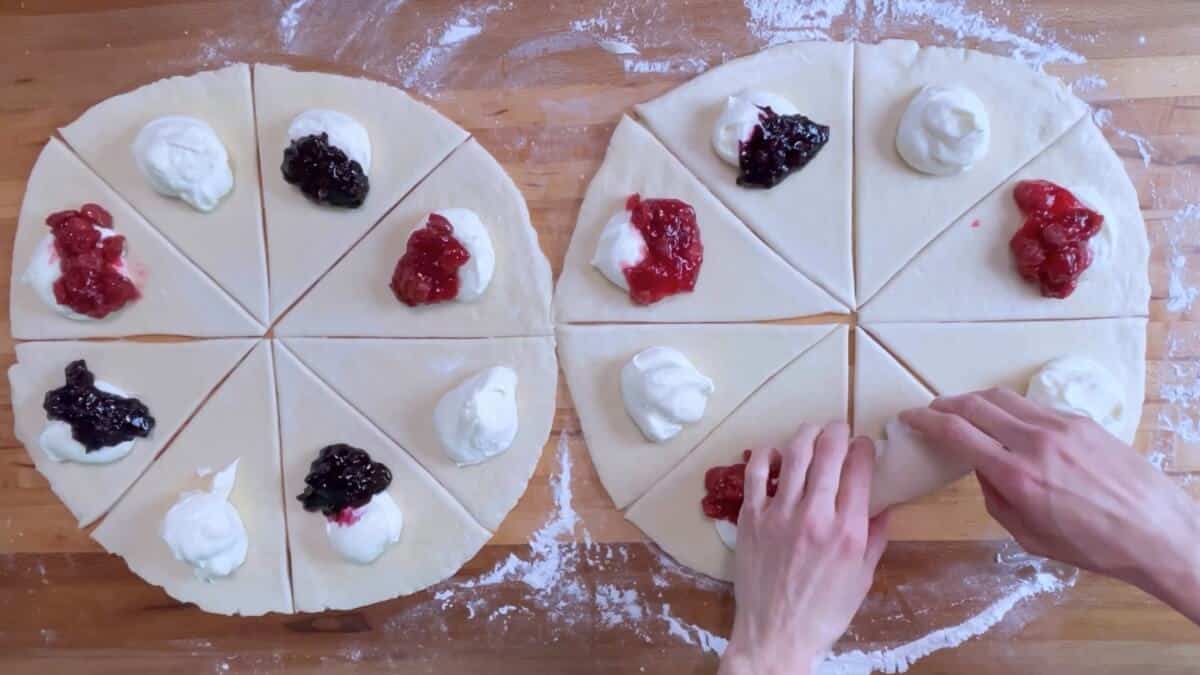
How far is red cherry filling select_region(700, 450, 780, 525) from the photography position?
2.25 m

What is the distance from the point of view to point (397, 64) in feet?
8.09

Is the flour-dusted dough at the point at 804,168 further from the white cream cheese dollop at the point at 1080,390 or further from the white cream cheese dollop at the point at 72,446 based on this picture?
the white cream cheese dollop at the point at 72,446

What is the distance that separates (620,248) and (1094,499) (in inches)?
48.3

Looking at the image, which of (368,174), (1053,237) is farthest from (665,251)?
(1053,237)

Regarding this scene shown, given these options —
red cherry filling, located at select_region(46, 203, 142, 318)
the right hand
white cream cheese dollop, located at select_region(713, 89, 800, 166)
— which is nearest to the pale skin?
the right hand

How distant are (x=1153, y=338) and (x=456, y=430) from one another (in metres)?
1.87

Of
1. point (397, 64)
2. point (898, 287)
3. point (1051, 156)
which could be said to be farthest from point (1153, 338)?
point (397, 64)

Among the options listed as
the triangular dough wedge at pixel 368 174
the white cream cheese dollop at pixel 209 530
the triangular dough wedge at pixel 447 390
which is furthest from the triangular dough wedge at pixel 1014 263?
the white cream cheese dollop at pixel 209 530

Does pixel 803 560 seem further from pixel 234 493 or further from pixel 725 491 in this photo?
pixel 234 493

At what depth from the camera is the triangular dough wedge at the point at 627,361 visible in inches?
90.7

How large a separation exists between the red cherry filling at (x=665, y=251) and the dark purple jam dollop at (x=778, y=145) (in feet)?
0.67

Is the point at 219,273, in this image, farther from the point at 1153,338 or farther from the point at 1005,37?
the point at 1153,338

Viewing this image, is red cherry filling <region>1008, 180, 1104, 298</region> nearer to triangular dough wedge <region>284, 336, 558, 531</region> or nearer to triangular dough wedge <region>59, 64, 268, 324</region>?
triangular dough wedge <region>284, 336, 558, 531</region>

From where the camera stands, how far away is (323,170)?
2.31m
